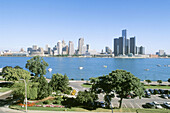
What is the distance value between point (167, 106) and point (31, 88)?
2538cm

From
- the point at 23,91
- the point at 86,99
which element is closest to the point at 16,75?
the point at 23,91

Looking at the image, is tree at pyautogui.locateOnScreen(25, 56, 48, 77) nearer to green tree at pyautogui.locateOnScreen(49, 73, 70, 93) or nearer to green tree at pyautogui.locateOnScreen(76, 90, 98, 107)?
green tree at pyautogui.locateOnScreen(49, 73, 70, 93)

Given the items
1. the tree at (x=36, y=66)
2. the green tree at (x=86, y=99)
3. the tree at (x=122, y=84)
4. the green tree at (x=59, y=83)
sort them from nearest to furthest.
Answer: the tree at (x=122, y=84)
the green tree at (x=86, y=99)
the green tree at (x=59, y=83)
the tree at (x=36, y=66)

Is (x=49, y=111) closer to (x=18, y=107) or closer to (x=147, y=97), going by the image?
(x=18, y=107)

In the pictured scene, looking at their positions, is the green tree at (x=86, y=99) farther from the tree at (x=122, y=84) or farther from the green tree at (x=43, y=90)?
the green tree at (x=43, y=90)

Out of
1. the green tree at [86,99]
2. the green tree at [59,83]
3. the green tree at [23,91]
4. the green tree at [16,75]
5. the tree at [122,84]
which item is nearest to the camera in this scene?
the tree at [122,84]

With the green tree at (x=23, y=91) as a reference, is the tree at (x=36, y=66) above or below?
above

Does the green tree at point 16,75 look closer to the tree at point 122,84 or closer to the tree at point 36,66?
the tree at point 36,66

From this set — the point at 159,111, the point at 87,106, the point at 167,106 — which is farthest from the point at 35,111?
the point at 167,106

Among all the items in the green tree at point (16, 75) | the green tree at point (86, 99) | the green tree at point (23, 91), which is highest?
the green tree at point (16, 75)

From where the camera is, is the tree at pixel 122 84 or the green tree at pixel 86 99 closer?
the tree at pixel 122 84

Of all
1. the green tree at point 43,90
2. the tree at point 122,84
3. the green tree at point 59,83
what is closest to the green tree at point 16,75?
the green tree at point 59,83

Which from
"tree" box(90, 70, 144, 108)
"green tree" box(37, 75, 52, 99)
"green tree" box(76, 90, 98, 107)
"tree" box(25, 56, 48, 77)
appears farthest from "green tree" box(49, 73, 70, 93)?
"tree" box(25, 56, 48, 77)

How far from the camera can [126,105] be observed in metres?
29.7
